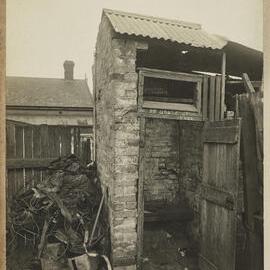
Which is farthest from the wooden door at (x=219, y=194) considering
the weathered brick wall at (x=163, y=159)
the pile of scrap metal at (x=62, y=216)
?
the weathered brick wall at (x=163, y=159)

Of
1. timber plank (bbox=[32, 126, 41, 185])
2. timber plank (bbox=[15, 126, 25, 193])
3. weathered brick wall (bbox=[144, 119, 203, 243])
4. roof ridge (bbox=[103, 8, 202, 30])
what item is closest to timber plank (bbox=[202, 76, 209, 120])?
roof ridge (bbox=[103, 8, 202, 30])

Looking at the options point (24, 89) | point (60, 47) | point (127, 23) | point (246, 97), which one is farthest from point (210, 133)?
point (24, 89)

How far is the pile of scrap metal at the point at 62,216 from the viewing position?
4617 mm

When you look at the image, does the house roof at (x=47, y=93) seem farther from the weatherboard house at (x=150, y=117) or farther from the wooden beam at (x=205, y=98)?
the wooden beam at (x=205, y=98)

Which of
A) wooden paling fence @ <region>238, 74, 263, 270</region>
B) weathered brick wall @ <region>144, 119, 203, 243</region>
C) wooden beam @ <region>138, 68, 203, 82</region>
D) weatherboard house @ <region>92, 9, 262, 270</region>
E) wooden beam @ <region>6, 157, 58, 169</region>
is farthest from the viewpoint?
weathered brick wall @ <region>144, 119, 203, 243</region>

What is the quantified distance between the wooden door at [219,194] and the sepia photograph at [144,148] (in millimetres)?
18

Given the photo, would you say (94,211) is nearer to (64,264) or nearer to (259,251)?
(64,264)

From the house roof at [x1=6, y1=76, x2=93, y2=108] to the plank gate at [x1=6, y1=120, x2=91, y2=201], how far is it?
27.3 feet

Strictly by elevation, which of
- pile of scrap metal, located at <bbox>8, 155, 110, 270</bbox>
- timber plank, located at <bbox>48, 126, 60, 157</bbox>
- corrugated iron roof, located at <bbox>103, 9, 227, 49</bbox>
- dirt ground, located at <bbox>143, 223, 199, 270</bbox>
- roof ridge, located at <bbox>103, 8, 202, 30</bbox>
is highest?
roof ridge, located at <bbox>103, 8, 202, 30</bbox>

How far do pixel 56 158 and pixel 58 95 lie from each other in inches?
386

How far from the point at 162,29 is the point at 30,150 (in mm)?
3382

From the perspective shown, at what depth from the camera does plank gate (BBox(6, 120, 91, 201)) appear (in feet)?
19.3

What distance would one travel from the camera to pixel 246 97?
373 centimetres

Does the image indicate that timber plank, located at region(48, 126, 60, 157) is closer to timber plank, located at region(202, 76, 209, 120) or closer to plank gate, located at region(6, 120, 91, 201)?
plank gate, located at region(6, 120, 91, 201)
